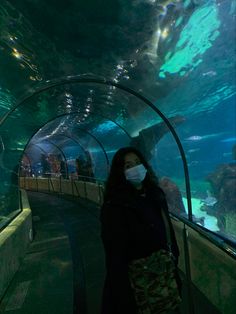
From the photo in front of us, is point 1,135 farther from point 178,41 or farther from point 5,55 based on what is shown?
point 178,41

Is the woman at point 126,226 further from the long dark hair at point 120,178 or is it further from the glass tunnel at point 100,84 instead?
the glass tunnel at point 100,84

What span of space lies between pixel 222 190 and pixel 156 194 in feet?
75.9

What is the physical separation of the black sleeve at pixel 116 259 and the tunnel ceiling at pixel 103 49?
4.69 m

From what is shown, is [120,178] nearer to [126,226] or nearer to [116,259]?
[126,226]

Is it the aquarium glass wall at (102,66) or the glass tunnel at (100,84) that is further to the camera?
the aquarium glass wall at (102,66)

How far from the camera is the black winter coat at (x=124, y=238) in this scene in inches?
82.8

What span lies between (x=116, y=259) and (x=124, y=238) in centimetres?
17

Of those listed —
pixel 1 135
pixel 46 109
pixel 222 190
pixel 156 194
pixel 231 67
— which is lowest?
pixel 222 190

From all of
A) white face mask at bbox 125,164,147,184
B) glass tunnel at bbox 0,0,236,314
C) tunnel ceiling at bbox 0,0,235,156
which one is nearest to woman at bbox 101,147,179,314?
white face mask at bbox 125,164,147,184

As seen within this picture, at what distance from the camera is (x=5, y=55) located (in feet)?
21.5

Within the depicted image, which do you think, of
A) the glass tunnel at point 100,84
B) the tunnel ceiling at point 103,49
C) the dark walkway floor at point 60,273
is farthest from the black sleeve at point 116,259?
the tunnel ceiling at point 103,49

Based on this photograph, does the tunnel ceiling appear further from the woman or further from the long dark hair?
the woman

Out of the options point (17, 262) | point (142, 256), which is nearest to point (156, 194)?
point (142, 256)

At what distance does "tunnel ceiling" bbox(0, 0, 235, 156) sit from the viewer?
236 inches
